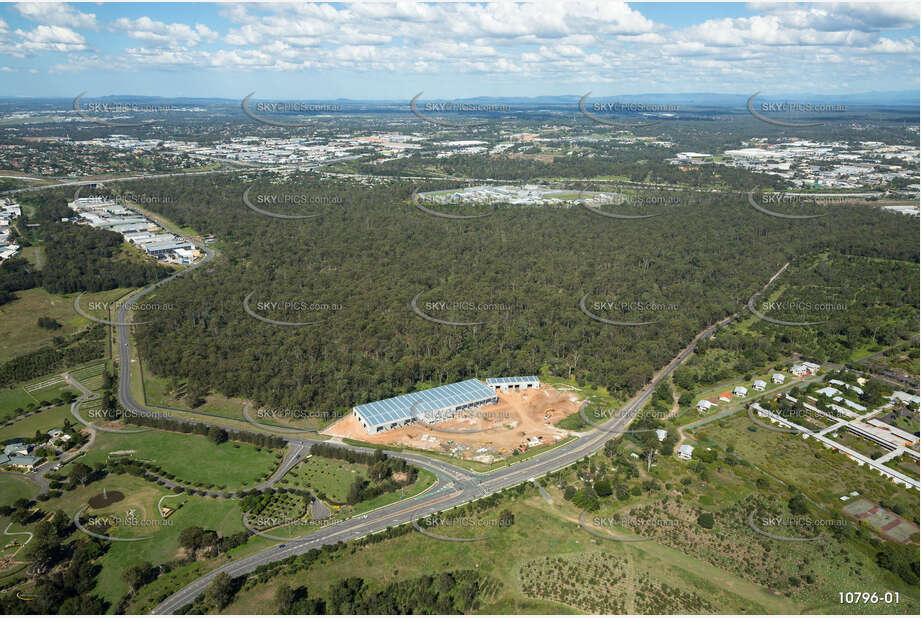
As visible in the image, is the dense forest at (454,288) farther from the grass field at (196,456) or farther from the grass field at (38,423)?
the grass field at (38,423)

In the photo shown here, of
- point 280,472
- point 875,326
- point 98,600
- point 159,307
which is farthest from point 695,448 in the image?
point 159,307

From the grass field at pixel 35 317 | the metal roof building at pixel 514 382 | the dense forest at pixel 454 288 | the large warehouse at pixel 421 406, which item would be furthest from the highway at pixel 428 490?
the grass field at pixel 35 317

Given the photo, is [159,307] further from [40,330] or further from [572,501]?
[572,501]

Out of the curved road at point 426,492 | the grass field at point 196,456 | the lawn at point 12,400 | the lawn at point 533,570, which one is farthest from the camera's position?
the lawn at point 12,400

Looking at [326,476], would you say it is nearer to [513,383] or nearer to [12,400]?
[513,383]

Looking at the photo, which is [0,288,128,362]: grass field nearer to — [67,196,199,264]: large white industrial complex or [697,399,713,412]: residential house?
[67,196,199,264]: large white industrial complex
